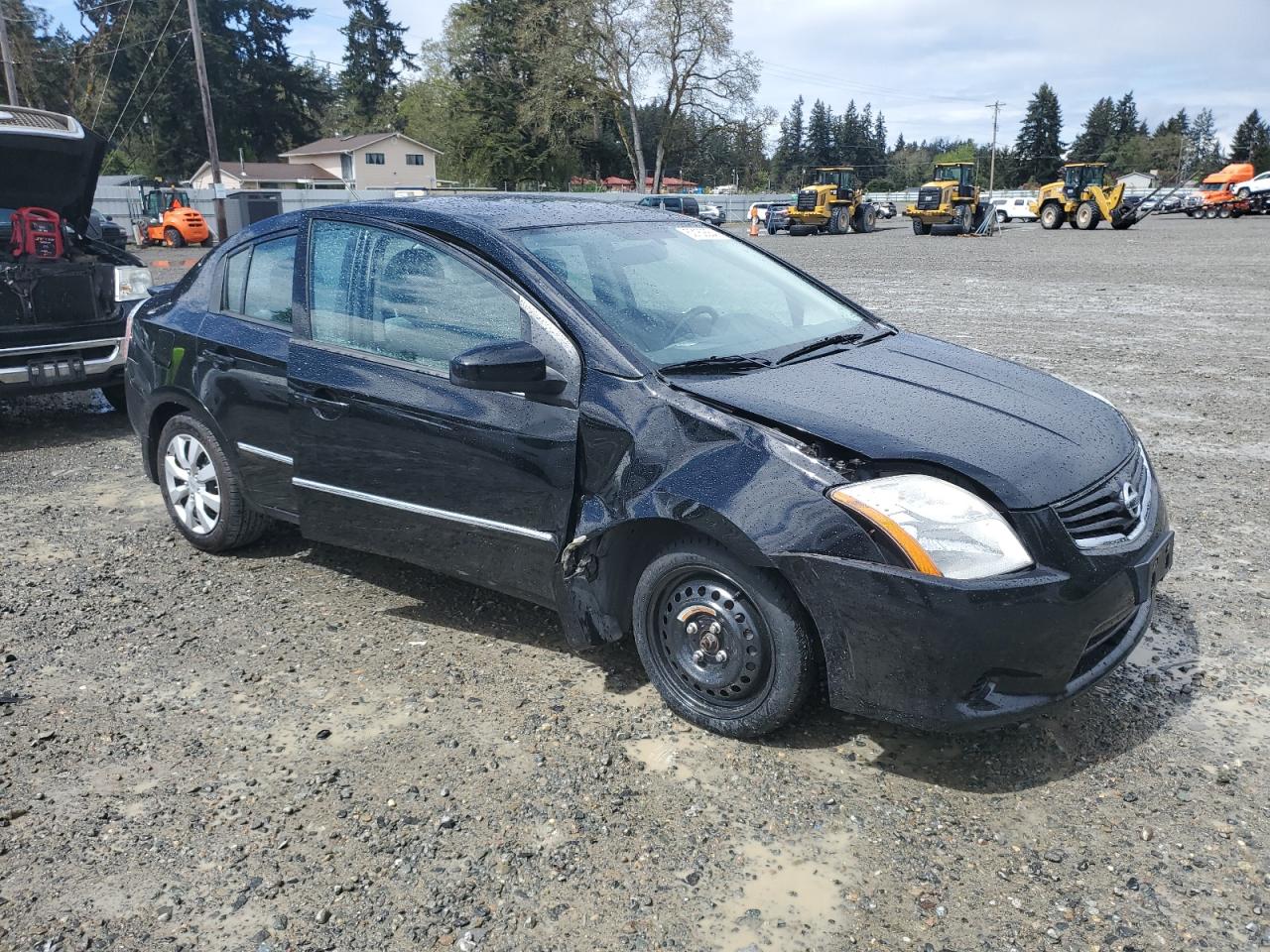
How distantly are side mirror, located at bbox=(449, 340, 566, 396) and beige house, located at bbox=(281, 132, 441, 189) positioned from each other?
256 ft

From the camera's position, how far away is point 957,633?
9.05 ft

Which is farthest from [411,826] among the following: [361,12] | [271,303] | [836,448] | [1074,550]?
[361,12]

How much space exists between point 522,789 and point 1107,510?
1.94m

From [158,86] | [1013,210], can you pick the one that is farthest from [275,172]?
[1013,210]

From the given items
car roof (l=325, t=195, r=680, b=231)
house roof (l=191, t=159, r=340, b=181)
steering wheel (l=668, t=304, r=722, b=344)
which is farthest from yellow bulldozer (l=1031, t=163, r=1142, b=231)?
house roof (l=191, t=159, r=340, b=181)

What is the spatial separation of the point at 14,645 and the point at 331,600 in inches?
48.8

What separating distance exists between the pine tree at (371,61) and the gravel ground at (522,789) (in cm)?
10334

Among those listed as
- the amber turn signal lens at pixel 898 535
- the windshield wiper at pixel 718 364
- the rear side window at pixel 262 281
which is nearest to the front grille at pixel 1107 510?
the amber turn signal lens at pixel 898 535

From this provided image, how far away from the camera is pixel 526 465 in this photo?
11.5ft

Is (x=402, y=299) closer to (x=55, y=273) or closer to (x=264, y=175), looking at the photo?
(x=55, y=273)

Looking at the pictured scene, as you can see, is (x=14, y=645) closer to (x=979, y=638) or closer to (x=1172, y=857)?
(x=979, y=638)

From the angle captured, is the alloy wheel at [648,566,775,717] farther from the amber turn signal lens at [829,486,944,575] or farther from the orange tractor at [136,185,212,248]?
the orange tractor at [136,185,212,248]

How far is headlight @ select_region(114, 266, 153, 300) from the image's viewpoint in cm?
788

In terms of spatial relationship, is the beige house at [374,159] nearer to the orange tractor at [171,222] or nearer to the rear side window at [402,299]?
the orange tractor at [171,222]
